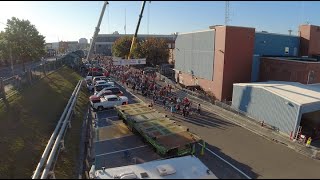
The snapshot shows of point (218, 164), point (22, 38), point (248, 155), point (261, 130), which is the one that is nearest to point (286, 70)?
point (261, 130)

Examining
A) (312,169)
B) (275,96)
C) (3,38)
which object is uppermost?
(3,38)

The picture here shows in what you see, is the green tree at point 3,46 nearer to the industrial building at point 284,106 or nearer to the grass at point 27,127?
the grass at point 27,127

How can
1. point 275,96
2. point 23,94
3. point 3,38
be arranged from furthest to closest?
point 3,38 → point 23,94 → point 275,96

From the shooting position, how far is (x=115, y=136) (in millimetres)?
20953

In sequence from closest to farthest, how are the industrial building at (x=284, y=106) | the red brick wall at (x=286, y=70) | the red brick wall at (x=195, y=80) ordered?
the industrial building at (x=284, y=106) < the red brick wall at (x=286, y=70) < the red brick wall at (x=195, y=80)

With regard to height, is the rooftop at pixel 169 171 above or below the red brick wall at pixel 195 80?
below

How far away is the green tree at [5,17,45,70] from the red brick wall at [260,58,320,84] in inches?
1187

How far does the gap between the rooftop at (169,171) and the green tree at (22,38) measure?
3014 centimetres

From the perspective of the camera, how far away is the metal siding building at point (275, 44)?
36.4 m

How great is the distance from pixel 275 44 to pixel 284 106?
19.7m

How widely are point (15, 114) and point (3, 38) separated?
1755 cm

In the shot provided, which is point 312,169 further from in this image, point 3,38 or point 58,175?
point 3,38

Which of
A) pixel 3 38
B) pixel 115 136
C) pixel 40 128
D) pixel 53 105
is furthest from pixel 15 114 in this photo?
pixel 3 38

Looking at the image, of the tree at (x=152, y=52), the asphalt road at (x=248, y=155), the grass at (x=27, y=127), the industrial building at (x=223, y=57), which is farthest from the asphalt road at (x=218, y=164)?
the tree at (x=152, y=52)
